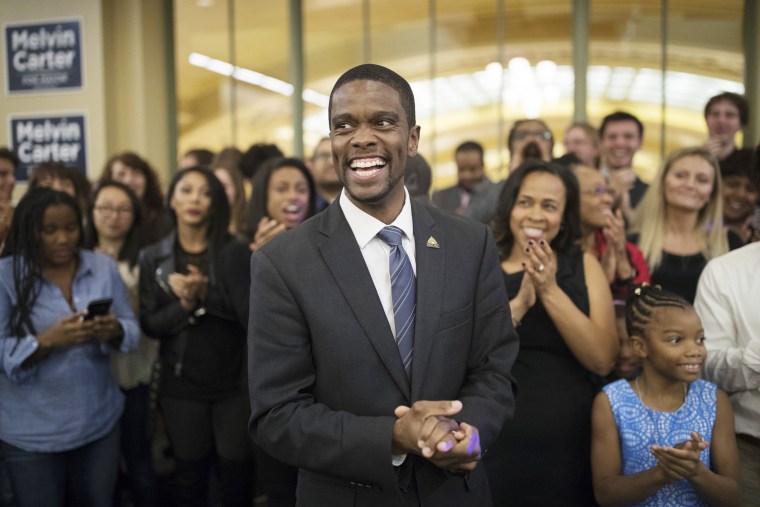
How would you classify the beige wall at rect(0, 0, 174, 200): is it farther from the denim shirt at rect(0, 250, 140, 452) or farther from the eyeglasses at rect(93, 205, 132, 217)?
the denim shirt at rect(0, 250, 140, 452)

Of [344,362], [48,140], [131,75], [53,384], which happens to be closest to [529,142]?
[53,384]

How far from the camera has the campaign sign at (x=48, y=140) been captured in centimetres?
791

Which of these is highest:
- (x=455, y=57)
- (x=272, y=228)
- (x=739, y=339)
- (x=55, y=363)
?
(x=455, y=57)

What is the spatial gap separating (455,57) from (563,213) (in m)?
5.61

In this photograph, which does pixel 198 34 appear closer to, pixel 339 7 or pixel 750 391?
pixel 339 7

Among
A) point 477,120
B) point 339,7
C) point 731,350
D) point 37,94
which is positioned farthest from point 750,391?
point 37,94

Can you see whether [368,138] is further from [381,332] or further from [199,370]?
[199,370]

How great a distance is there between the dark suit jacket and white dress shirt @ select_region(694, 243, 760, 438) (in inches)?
46.6

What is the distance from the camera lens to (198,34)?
8.79 m

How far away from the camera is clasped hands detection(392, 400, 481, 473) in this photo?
1702 millimetres

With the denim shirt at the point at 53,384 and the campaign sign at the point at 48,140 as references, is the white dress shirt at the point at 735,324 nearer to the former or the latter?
the denim shirt at the point at 53,384

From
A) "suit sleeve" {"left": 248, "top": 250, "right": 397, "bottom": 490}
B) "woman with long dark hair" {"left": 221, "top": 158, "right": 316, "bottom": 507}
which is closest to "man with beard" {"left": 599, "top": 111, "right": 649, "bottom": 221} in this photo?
"woman with long dark hair" {"left": 221, "top": 158, "right": 316, "bottom": 507}

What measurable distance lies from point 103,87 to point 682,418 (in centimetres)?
689

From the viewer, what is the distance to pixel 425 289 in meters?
1.97
